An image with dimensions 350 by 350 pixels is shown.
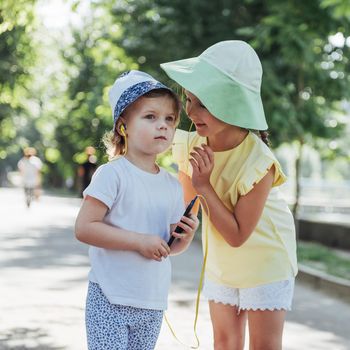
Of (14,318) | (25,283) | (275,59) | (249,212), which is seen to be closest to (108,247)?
(249,212)

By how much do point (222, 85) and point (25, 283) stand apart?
612cm

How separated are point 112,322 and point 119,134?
2.35 feet

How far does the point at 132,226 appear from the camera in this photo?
302 centimetres

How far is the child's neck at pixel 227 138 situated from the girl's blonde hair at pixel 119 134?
388 mm

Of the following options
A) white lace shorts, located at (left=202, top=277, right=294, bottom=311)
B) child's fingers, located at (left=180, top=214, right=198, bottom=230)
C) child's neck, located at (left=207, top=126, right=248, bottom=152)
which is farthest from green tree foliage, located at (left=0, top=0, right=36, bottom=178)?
child's fingers, located at (left=180, top=214, right=198, bottom=230)

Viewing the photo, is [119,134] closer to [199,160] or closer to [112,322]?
[199,160]

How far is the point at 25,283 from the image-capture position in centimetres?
895

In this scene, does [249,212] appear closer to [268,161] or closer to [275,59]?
[268,161]

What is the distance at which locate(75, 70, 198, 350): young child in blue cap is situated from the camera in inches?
117

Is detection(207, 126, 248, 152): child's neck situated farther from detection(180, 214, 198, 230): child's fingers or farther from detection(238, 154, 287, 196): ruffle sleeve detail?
detection(180, 214, 198, 230): child's fingers

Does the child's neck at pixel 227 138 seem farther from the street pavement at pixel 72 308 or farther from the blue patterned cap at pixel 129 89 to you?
the street pavement at pixel 72 308

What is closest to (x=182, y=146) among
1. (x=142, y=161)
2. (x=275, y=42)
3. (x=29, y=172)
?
(x=142, y=161)

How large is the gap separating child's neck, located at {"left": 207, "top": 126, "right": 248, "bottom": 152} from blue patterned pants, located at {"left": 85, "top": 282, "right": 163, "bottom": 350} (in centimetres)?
80

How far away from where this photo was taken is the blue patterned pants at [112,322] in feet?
9.88
